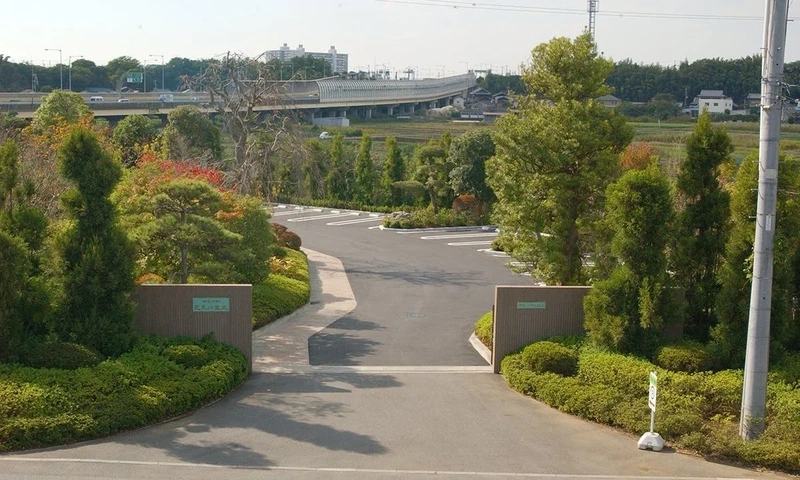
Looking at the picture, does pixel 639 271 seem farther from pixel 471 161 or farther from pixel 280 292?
pixel 471 161

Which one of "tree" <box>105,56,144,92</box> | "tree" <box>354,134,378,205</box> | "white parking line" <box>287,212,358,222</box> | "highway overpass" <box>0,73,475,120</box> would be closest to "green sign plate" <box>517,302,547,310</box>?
"white parking line" <box>287,212,358,222</box>

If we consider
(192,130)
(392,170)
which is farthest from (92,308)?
(392,170)

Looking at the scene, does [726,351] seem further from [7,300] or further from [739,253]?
[7,300]

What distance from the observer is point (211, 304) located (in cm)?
1670

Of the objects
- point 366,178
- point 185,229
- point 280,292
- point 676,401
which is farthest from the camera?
point 366,178

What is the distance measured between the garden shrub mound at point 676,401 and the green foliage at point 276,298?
689 centimetres

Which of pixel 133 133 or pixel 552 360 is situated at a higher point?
pixel 133 133

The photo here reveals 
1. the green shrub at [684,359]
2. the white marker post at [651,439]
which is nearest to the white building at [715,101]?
the green shrub at [684,359]

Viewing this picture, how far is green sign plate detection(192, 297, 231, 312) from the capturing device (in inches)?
657

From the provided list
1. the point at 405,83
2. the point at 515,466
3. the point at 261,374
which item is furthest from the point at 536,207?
the point at 405,83

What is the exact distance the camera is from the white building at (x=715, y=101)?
59.0 m

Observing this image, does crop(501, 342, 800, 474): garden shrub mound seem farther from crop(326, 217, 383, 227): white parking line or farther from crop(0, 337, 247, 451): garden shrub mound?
crop(326, 217, 383, 227): white parking line

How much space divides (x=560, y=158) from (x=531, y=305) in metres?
3.57

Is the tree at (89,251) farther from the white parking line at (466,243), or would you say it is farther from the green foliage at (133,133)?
the green foliage at (133,133)
